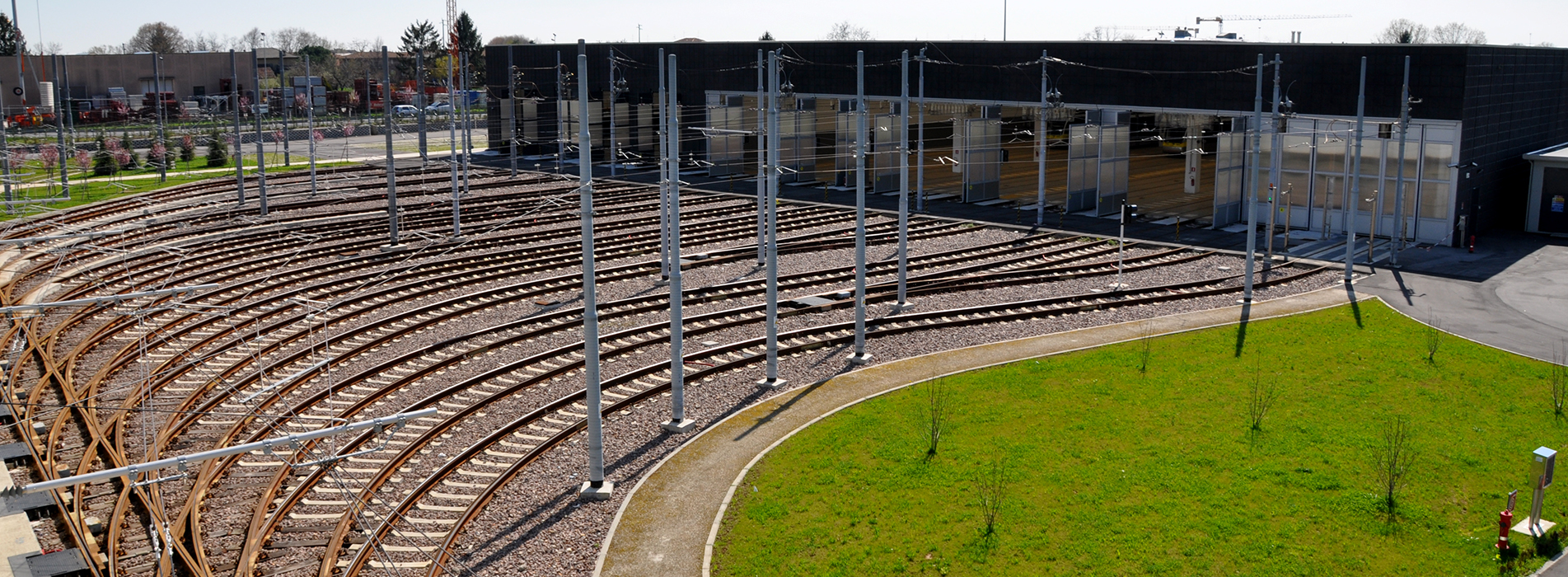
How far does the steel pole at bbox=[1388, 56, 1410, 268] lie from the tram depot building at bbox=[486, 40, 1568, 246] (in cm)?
37

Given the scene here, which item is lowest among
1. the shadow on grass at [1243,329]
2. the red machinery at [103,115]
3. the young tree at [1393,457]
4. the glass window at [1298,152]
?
the young tree at [1393,457]

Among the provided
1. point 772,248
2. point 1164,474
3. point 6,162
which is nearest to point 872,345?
point 772,248

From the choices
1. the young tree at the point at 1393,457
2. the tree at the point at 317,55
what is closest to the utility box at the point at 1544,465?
the young tree at the point at 1393,457

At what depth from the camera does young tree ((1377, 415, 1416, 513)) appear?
18.5 m

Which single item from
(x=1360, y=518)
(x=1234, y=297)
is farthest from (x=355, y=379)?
(x=1234, y=297)

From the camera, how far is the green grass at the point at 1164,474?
54.8 ft

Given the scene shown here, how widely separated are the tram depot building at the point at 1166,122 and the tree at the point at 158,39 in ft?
243

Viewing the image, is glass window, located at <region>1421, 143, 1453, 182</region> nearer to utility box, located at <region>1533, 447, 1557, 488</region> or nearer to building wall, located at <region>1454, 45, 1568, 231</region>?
building wall, located at <region>1454, 45, 1568, 231</region>

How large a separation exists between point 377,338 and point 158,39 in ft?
358

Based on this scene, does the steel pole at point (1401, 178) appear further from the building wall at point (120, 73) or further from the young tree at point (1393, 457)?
the building wall at point (120, 73)

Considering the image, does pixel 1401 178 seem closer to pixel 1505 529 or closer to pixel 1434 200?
pixel 1434 200

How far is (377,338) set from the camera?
1061 inches

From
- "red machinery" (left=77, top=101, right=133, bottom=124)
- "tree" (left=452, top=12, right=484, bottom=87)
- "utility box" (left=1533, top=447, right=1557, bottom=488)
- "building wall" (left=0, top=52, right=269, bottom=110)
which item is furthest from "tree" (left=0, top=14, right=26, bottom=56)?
"utility box" (left=1533, top=447, right=1557, bottom=488)

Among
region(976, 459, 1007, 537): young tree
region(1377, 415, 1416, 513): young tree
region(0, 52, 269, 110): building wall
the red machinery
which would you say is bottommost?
region(976, 459, 1007, 537): young tree
